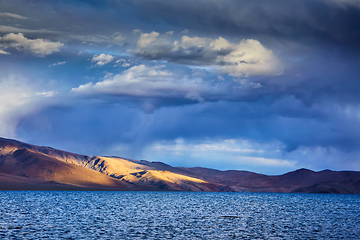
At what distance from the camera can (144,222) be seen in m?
58.1

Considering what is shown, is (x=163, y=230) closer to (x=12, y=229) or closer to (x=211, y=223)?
(x=211, y=223)

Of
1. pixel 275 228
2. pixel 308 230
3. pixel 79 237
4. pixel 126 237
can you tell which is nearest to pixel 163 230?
pixel 126 237

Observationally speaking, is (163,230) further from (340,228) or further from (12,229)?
(340,228)

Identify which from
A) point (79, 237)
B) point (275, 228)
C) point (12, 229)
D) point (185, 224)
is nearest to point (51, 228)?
point (12, 229)

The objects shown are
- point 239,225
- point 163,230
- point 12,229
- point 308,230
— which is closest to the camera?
point 12,229

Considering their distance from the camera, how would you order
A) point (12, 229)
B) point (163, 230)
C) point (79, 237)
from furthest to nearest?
point (163, 230) → point (12, 229) → point (79, 237)

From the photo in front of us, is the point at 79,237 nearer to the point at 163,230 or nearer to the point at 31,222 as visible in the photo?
the point at 163,230

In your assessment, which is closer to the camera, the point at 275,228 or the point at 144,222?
the point at 275,228

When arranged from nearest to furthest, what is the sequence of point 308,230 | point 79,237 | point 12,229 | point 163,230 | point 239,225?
point 79,237 → point 12,229 → point 163,230 → point 308,230 → point 239,225

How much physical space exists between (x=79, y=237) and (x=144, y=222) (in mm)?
17302

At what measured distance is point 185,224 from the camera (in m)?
56.6

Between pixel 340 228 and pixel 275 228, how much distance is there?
1030 cm

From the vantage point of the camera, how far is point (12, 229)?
4556 cm

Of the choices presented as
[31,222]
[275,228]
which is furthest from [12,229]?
[275,228]
